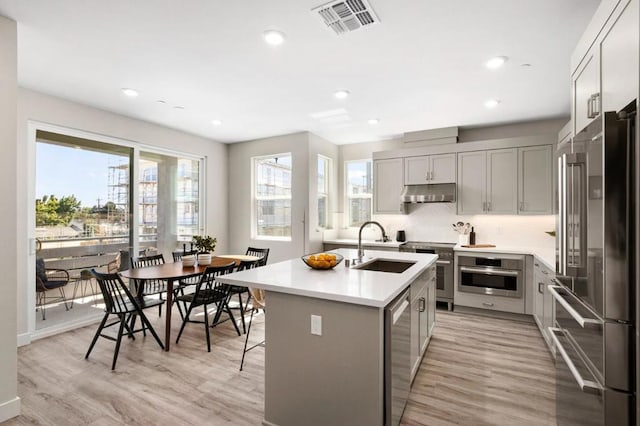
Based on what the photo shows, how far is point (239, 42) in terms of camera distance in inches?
104

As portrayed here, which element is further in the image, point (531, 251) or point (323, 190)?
point (323, 190)

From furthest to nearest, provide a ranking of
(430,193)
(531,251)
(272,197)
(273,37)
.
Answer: (272,197)
(430,193)
(531,251)
(273,37)

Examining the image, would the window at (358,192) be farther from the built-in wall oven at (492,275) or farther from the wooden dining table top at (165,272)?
the wooden dining table top at (165,272)

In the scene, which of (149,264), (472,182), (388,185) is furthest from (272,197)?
(472,182)

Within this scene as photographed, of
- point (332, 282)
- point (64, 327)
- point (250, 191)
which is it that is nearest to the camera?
point (332, 282)

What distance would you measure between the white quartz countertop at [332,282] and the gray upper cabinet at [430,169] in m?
2.71

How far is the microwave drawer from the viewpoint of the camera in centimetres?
427

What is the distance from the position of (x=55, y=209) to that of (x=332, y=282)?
3760mm

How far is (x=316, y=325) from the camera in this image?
196cm

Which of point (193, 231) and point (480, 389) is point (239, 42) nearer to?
point (480, 389)

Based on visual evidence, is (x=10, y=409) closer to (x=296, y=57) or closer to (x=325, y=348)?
(x=325, y=348)

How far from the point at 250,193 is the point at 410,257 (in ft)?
11.9

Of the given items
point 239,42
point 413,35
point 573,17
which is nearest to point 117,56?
point 239,42

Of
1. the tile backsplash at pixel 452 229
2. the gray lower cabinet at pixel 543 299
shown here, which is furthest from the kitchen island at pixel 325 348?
the tile backsplash at pixel 452 229
